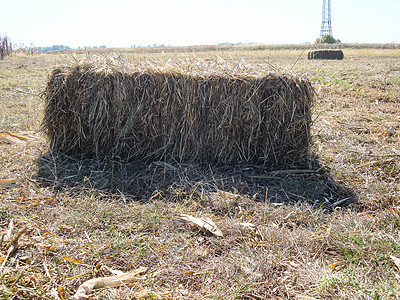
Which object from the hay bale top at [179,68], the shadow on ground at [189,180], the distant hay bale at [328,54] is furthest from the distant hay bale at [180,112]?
the distant hay bale at [328,54]

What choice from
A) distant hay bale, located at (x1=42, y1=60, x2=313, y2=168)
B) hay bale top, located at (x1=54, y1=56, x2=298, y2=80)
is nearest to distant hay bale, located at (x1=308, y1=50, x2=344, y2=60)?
hay bale top, located at (x1=54, y1=56, x2=298, y2=80)

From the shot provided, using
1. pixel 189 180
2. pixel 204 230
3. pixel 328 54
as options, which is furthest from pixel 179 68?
pixel 328 54

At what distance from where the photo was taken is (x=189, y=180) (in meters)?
3.97

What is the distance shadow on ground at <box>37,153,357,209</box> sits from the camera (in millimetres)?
3652

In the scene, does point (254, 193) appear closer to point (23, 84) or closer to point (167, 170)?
point (167, 170)

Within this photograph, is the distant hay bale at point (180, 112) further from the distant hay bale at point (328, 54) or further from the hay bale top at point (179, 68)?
the distant hay bale at point (328, 54)

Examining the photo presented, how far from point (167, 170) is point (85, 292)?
7.39 ft

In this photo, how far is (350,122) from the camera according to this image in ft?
19.5

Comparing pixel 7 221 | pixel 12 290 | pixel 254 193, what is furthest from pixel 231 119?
pixel 12 290

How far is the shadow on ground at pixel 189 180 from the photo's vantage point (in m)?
3.65

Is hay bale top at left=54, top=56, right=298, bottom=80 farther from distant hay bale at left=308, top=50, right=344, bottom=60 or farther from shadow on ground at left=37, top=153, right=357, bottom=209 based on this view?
distant hay bale at left=308, top=50, right=344, bottom=60

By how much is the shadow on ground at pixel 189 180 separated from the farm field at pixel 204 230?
0.02m

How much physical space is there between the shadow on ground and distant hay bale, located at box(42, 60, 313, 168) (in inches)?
8.3

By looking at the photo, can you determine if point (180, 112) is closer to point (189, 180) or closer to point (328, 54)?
point (189, 180)
